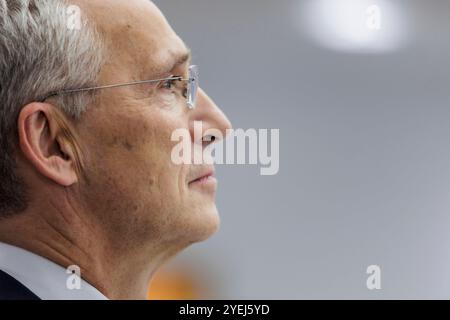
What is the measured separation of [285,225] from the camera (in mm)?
1507

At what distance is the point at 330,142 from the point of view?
1.54 metres

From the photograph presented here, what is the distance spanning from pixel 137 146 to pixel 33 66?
0.68ft

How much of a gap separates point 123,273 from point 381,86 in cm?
83

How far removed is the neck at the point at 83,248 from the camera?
3.40ft

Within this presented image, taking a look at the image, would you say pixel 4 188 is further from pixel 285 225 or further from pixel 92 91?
pixel 285 225

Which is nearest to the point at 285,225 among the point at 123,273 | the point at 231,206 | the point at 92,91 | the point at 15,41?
the point at 231,206

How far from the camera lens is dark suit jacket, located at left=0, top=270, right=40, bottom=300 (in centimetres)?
95

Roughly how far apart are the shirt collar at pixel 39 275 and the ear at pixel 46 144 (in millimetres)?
128

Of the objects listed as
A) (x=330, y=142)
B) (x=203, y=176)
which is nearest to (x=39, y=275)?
(x=203, y=176)

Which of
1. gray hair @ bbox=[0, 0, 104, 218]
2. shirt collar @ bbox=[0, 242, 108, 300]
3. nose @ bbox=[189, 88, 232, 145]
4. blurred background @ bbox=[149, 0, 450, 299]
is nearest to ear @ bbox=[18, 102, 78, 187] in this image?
gray hair @ bbox=[0, 0, 104, 218]
